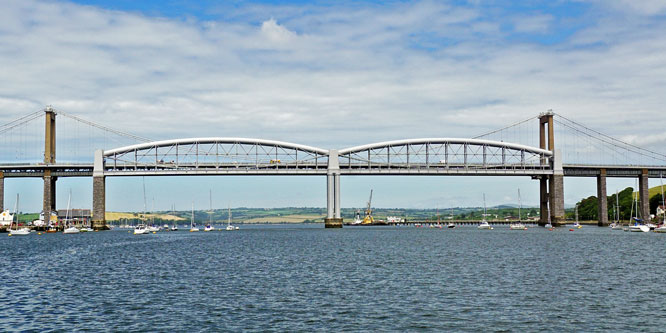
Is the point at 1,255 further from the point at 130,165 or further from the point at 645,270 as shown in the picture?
the point at 130,165

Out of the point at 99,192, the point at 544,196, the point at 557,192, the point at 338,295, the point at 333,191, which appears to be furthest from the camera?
the point at 544,196

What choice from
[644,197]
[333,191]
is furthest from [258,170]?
[644,197]

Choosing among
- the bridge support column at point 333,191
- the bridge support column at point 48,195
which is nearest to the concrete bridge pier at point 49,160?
the bridge support column at point 48,195

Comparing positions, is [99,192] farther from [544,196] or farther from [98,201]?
[544,196]

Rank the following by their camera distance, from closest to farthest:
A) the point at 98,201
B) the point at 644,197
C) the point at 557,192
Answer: the point at 98,201 < the point at 557,192 < the point at 644,197

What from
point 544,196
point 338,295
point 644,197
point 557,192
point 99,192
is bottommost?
point 338,295

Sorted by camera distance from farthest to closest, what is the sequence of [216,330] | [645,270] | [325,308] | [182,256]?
1. [182,256]
2. [645,270]
3. [325,308]
4. [216,330]

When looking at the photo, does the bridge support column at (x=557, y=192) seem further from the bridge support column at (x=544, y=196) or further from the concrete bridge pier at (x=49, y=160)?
the concrete bridge pier at (x=49, y=160)

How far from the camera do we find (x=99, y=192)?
497 ft

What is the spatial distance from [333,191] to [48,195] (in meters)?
70.5

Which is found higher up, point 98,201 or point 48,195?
point 48,195


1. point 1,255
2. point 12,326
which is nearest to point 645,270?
point 12,326

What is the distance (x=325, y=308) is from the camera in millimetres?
28812

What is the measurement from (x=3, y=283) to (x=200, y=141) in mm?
124690
